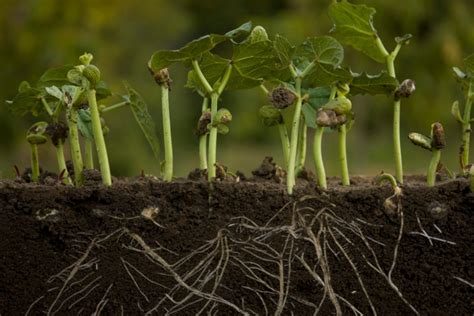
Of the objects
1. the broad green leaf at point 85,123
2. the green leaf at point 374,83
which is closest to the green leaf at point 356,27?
the green leaf at point 374,83

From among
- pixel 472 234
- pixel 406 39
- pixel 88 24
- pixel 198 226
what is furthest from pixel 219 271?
pixel 88 24

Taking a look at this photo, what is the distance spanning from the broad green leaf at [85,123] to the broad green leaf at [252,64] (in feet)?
0.98

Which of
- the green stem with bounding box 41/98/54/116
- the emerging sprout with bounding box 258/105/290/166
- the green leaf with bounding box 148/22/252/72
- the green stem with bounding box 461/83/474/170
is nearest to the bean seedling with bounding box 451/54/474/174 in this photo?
the green stem with bounding box 461/83/474/170

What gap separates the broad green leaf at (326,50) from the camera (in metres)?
1.73

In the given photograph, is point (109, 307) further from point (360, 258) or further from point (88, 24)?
point (88, 24)

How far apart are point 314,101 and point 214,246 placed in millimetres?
374

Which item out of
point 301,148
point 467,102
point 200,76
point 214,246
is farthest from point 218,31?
point 214,246

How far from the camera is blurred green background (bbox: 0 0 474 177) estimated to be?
6359mm

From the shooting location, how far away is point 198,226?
1.68 metres

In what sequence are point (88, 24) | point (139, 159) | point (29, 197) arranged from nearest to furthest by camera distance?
point (29, 197) → point (88, 24) → point (139, 159)

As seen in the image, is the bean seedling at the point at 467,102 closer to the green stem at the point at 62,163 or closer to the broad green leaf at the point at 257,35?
the broad green leaf at the point at 257,35

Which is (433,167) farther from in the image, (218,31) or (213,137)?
(218,31)

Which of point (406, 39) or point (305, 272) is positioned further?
point (406, 39)

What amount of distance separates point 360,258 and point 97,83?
0.57 m
